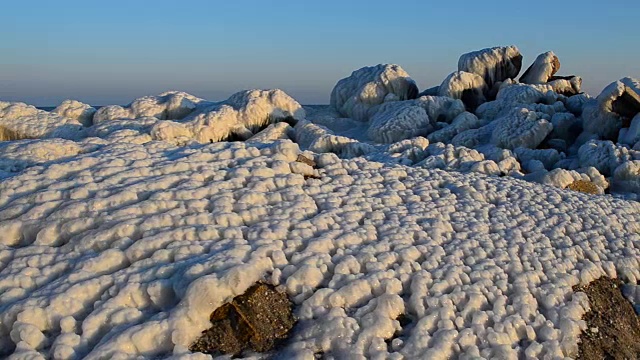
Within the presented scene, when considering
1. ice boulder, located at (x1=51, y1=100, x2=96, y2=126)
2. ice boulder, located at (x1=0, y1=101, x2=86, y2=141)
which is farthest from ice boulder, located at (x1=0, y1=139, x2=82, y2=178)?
ice boulder, located at (x1=51, y1=100, x2=96, y2=126)

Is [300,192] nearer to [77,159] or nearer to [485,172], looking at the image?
[77,159]

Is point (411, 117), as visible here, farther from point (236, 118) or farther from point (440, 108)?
point (236, 118)

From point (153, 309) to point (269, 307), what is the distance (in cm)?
111

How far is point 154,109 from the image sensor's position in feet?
67.8

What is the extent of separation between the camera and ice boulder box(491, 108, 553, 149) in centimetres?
1623

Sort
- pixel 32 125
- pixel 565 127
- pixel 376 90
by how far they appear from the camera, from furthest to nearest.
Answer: pixel 376 90 < pixel 32 125 < pixel 565 127

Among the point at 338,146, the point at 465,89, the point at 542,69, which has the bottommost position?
the point at 338,146

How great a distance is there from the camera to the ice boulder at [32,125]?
59.2ft

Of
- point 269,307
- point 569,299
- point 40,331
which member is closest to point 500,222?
point 569,299

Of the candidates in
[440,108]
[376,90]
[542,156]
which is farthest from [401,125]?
[542,156]

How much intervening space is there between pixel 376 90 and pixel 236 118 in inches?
307

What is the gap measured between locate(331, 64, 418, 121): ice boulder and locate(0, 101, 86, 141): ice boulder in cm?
1175

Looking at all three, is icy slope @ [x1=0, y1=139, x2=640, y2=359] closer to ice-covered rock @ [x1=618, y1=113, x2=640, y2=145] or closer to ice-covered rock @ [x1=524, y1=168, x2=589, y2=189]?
ice-covered rock @ [x1=524, y1=168, x2=589, y2=189]

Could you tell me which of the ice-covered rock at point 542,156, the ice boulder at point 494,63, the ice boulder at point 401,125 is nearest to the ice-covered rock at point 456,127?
the ice boulder at point 401,125
